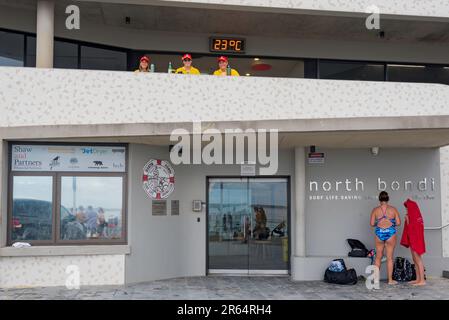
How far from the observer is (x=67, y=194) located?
9.74 meters

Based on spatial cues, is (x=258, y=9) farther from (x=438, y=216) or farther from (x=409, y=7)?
(x=438, y=216)

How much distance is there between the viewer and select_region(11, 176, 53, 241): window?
31.0 ft

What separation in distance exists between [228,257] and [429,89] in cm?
561

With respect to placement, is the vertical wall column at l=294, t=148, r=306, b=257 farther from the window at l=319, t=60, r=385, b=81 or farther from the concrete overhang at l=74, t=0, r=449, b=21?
the concrete overhang at l=74, t=0, r=449, b=21

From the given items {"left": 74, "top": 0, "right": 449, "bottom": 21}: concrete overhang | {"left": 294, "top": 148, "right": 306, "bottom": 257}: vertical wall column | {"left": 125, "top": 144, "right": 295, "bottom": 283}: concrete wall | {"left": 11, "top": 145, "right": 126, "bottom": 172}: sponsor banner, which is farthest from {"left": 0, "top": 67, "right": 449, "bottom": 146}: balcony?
{"left": 74, "top": 0, "right": 449, "bottom": 21}: concrete overhang

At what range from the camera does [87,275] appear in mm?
9445

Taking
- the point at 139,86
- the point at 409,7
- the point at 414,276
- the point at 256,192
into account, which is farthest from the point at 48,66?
the point at 414,276

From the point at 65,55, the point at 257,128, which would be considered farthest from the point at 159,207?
the point at 65,55

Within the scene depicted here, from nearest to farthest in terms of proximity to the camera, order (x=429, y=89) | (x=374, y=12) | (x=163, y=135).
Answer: (x=163, y=135) → (x=429, y=89) → (x=374, y=12)

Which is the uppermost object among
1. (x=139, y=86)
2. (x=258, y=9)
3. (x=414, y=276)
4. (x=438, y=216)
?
(x=258, y=9)

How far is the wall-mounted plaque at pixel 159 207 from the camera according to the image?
411 inches

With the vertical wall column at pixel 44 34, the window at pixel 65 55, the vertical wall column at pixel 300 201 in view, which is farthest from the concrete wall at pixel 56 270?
the window at pixel 65 55

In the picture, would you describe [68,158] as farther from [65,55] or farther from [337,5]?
[337,5]

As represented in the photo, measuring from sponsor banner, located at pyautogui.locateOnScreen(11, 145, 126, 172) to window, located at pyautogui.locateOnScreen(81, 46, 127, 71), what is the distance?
9.15 ft
